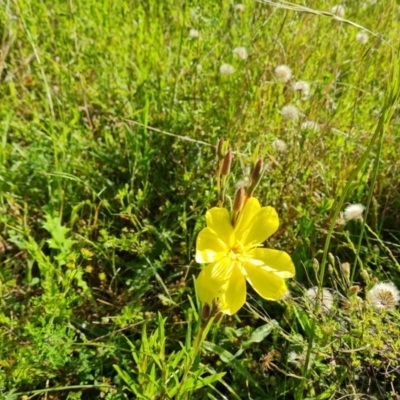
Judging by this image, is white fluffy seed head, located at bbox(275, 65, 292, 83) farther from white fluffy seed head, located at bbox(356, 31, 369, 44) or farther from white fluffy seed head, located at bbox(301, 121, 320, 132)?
white fluffy seed head, located at bbox(356, 31, 369, 44)

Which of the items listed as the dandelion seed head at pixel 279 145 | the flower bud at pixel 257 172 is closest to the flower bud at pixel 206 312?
the flower bud at pixel 257 172

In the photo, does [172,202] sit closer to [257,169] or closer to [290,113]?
[290,113]

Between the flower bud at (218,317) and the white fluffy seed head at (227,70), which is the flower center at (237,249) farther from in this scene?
the white fluffy seed head at (227,70)

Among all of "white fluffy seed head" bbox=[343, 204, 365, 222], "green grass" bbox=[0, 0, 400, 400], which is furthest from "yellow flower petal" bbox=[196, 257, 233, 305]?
"white fluffy seed head" bbox=[343, 204, 365, 222]

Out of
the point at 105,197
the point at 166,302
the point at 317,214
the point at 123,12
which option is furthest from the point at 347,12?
the point at 166,302

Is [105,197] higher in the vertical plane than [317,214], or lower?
lower

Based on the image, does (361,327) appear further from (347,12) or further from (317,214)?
(347,12)
